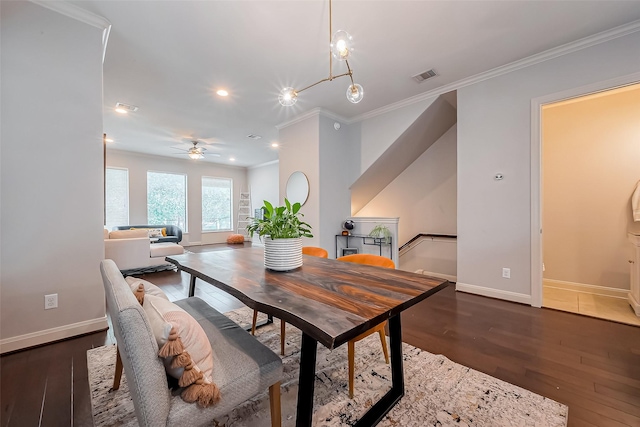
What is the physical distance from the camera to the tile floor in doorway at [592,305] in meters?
2.62

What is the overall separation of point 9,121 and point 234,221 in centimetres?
722

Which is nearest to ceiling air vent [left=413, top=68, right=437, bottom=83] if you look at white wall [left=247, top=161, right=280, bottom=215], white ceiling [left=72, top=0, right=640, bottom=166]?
white ceiling [left=72, top=0, right=640, bottom=166]

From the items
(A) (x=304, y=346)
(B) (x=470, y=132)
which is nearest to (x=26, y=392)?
(A) (x=304, y=346)

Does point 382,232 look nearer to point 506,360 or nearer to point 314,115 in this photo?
point 314,115

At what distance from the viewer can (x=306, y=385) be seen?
1060 millimetres

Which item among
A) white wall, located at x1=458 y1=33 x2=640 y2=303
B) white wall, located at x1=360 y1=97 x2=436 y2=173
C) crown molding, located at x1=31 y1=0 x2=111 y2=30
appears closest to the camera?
crown molding, located at x1=31 y1=0 x2=111 y2=30

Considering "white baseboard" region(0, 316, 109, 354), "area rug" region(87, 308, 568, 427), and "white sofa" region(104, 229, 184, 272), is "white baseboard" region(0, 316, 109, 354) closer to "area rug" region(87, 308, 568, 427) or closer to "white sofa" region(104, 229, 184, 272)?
"area rug" region(87, 308, 568, 427)

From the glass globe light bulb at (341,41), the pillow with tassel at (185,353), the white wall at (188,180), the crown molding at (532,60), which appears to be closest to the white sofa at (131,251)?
the white wall at (188,180)

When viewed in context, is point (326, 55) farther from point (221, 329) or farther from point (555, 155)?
point (555, 155)

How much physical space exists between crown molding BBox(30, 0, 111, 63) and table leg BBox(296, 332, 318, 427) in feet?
10.4

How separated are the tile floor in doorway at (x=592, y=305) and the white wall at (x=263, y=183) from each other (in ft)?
21.7

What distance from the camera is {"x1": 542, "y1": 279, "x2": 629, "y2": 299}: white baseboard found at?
3181mm

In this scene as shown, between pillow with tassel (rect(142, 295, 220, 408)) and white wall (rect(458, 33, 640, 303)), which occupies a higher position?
white wall (rect(458, 33, 640, 303))

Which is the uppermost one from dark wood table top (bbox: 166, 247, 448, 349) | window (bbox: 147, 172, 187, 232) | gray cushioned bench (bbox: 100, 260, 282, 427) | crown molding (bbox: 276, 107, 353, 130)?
crown molding (bbox: 276, 107, 353, 130)
